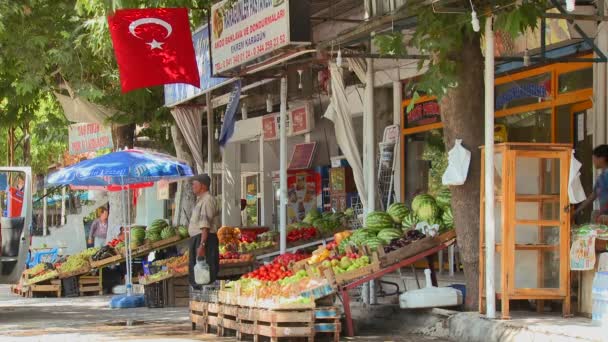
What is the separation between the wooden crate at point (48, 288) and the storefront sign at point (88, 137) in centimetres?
624

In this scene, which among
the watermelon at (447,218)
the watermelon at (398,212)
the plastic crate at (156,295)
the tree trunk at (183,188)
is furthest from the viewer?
the tree trunk at (183,188)

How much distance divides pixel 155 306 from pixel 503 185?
7.89 metres

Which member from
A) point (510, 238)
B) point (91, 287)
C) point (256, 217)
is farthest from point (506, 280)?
point (256, 217)

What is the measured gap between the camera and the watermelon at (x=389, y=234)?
13.3 m

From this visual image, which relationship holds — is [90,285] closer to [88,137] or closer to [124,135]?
[124,135]

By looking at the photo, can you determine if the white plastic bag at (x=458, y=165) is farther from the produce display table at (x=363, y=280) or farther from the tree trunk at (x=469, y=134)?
the produce display table at (x=363, y=280)

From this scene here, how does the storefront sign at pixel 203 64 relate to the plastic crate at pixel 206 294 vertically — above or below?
above

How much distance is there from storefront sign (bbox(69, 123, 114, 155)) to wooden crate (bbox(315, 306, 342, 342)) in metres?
15.4

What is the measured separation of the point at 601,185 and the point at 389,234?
305 cm

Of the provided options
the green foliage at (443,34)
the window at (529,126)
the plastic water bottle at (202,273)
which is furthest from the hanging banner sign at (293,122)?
the green foliage at (443,34)

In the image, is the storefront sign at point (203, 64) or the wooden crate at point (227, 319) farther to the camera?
the storefront sign at point (203, 64)

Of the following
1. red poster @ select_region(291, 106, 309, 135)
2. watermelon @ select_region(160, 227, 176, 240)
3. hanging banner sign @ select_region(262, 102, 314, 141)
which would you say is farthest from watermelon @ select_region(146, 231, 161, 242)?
red poster @ select_region(291, 106, 309, 135)

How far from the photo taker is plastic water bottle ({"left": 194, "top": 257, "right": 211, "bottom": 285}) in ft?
45.1

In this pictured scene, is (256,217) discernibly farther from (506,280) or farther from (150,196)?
(506,280)
